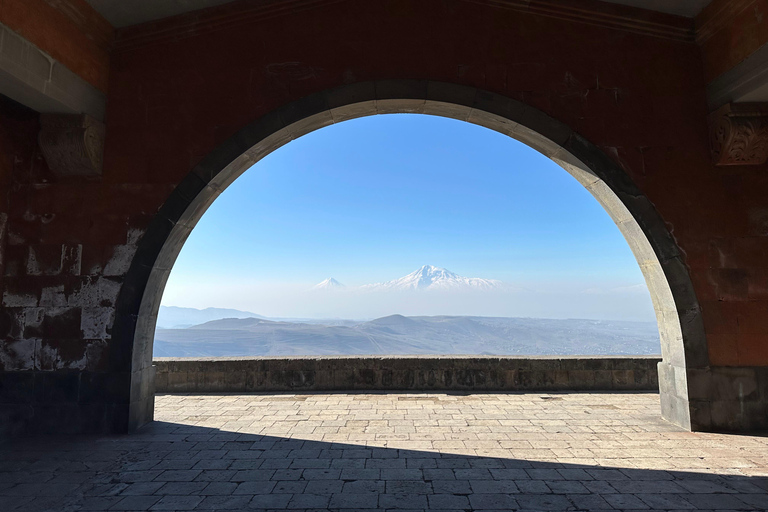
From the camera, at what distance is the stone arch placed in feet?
14.5

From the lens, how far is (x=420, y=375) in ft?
21.4

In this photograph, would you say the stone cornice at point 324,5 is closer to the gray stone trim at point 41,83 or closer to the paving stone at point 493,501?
the gray stone trim at point 41,83

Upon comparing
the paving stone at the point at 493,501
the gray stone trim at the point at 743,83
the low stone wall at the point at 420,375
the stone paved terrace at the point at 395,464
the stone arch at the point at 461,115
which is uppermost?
the gray stone trim at the point at 743,83

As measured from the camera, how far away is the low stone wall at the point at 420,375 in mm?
6484

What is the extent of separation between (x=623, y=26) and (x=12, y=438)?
7.93 m

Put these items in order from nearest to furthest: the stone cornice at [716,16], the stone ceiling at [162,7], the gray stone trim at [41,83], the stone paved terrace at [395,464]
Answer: the stone paved terrace at [395,464]
the gray stone trim at [41,83]
the stone cornice at [716,16]
the stone ceiling at [162,7]

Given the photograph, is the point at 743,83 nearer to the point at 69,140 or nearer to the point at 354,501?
the point at 354,501

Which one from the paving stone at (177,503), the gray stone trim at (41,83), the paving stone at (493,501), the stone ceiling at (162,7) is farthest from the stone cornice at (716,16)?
the gray stone trim at (41,83)

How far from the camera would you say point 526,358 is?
665 centimetres

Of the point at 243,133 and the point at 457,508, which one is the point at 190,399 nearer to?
the point at 243,133

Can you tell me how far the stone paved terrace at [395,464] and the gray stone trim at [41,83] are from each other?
3.33 meters

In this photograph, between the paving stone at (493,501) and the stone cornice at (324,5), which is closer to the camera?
the paving stone at (493,501)

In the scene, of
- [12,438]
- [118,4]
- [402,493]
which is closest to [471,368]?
[402,493]

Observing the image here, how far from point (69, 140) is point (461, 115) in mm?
4348
